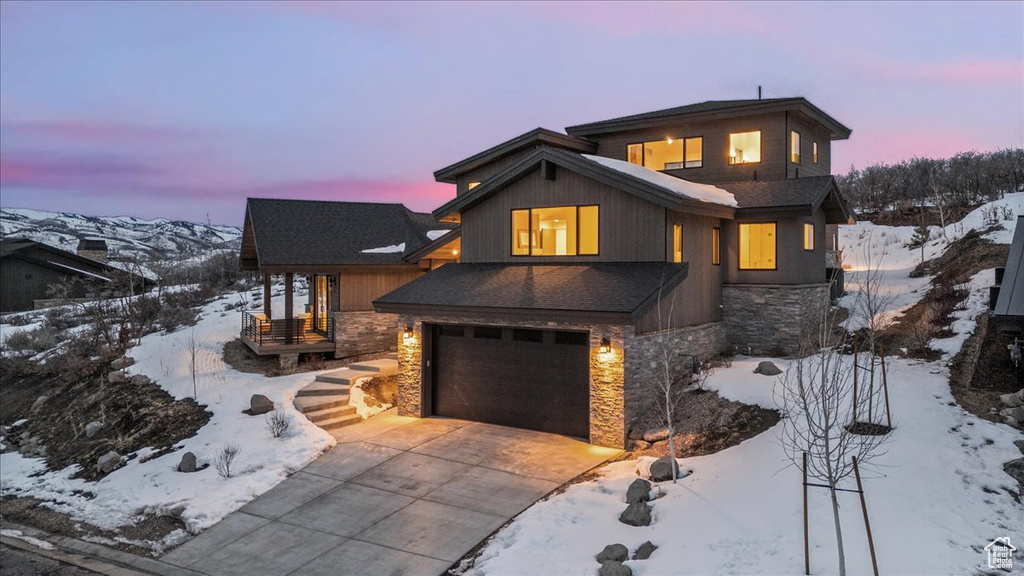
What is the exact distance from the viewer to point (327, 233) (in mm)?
22031

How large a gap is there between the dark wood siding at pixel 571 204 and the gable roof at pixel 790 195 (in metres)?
4.52

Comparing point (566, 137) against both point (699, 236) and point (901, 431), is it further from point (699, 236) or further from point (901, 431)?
point (901, 431)

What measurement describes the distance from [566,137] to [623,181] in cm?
758

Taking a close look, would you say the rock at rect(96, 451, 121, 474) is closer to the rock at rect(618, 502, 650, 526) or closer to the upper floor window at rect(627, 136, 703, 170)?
the rock at rect(618, 502, 650, 526)

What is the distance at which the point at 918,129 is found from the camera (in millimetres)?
53438

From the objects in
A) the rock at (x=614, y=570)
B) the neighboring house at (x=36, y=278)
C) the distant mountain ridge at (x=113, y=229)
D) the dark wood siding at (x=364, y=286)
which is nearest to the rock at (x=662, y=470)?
the rock at (x=614, y=570)

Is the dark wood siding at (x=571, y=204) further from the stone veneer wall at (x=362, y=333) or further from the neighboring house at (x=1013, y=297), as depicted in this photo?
the neighboring house at (x=1013, y=297)

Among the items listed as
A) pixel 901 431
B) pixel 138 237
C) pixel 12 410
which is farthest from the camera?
pixel 138 237

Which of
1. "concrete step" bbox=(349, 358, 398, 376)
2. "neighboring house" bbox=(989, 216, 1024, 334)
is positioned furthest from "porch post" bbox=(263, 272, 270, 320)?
"neighboring house" bbox=(989, 216, 1024, 334)

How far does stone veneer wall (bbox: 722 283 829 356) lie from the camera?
55.1ft

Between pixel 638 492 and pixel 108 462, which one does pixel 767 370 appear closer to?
pixel 638 492

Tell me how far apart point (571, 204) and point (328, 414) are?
828cm

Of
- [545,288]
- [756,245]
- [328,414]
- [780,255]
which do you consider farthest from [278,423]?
[780,255]

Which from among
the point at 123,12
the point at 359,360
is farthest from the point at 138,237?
the point at 359,360
